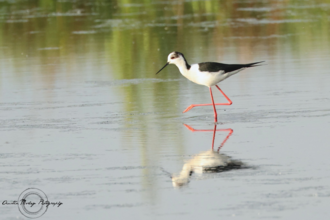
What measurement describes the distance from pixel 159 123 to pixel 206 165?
8.54 ft

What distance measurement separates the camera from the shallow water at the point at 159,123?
6.43 metres

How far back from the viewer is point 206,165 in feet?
24.8

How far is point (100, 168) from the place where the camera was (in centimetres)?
770

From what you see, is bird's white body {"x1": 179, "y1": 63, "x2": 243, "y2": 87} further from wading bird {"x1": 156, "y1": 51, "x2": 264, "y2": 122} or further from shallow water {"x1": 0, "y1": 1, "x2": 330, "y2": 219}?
shallow water {"x1": 0, "y1": 1, "x2": 330, "y2": 219}

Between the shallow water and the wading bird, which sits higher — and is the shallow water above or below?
below

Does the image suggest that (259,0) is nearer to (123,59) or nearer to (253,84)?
(123,59)

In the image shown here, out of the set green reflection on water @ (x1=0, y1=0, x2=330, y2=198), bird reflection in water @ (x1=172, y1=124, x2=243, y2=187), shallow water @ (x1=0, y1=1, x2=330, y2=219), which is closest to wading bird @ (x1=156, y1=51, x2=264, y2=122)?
shallow water @ (x1=0, y1=1, x2=330, y2=219)

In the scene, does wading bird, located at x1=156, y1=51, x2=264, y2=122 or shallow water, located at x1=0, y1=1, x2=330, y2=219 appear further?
wading bird, located at x1=156, y1=51, x2=264, y2=122

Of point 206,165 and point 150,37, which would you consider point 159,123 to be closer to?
point 206,165

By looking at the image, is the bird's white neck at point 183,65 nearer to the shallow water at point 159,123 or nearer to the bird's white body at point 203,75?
the bird's white body at point 203,75

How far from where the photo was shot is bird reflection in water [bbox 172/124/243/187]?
23.3 feet

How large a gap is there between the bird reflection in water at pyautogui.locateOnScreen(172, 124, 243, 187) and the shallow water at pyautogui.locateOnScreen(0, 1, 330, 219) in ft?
0.28

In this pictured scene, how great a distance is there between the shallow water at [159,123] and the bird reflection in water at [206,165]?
0.28 ft

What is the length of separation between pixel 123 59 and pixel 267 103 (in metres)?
7.10
